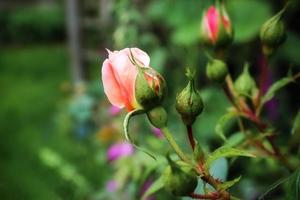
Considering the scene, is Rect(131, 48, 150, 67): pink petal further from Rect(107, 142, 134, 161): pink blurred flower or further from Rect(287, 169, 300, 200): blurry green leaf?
Rect(107, 142, 134, 161): pink blurred flower

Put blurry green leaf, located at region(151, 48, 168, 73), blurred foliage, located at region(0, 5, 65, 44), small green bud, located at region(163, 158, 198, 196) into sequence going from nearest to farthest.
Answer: small green bud, located at region(163, 158, 198, 196) → blurry green leaf, located at region(151, 48, 168, 73) → blurred foliage, located at region(0, 5, 65, 44)

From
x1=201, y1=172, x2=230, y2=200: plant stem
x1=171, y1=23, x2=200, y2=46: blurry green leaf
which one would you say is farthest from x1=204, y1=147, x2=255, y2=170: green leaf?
x1=171, y1=23, x2=200, y2=46: blurry green leaf

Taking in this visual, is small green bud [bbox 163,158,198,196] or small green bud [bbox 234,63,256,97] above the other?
small green bud [bbox 234,63,256,97]

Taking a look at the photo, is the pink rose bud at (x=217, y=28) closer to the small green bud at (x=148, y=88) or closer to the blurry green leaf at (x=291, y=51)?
the small green bud at (x=148, y=88)

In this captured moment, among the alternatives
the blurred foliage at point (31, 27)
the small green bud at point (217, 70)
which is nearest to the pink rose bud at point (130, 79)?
the small green bud at point (217, 70)

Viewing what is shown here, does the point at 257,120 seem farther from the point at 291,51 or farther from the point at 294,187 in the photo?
the point at 291,51

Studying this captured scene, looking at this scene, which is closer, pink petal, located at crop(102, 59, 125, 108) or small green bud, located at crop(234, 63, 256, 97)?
pink petal, located at crop(102, 59, 125, 108)
